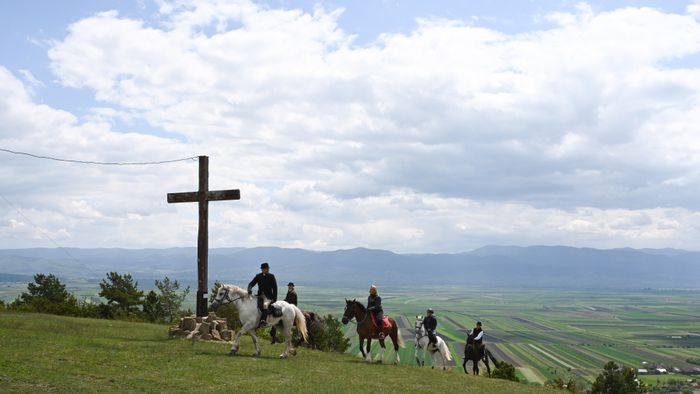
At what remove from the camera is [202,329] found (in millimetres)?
22281

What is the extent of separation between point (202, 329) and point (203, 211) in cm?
492

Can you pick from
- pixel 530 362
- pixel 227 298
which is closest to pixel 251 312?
pixel 227 298

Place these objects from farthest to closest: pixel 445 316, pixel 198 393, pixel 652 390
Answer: pixel 445 316, pixel 652 390, pixel 198 393

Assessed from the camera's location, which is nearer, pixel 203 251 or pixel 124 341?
pixel 124 341

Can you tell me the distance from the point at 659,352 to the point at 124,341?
134 metres

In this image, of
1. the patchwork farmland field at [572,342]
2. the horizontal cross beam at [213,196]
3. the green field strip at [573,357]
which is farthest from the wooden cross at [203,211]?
the green field strip at [573,357]

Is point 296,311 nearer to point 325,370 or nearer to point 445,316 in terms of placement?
point 325,370

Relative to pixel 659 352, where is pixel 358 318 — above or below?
above

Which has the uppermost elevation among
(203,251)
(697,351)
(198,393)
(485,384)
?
(203,251)

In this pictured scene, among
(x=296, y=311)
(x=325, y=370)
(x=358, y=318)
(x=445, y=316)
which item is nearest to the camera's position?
(x=325, y=370)

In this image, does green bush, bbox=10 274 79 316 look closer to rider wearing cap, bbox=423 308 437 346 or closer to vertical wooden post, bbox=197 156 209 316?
vertical wooden post, bbox=197 156 209 316

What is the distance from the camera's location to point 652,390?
7888 centimetres

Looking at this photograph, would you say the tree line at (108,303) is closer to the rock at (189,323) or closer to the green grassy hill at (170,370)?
the rock at (189,323)

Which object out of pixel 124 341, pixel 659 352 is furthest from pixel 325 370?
pixel 659 352
